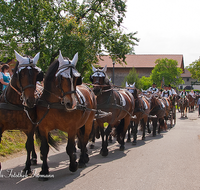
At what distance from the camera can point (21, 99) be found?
5.02 metres

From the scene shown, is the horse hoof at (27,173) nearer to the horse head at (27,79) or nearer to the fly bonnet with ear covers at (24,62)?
the horse head at (27,79)

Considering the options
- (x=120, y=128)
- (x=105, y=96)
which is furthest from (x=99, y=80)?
(x=120, y=128)

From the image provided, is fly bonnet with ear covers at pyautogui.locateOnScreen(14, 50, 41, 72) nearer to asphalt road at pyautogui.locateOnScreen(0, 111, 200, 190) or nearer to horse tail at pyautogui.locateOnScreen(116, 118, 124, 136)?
asphalt road at pyautogui.locateOnScreen(0, 111, 200, 190)

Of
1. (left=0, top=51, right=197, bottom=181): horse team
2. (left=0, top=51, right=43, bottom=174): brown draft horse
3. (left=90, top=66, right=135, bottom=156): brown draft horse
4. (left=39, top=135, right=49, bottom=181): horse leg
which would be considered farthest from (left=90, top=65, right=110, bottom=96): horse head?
(left=39, top=135, right=49, bottom=181): horse leg

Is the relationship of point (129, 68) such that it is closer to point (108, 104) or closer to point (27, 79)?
point (108, 104)

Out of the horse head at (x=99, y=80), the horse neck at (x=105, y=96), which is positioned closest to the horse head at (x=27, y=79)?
the horse head at (x=99, y=80)

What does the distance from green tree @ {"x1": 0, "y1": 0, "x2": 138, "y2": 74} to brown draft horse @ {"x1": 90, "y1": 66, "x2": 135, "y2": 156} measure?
4245 millimetres

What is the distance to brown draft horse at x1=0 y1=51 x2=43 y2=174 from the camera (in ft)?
16.0

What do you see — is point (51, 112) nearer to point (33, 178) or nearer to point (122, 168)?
point (33, 178)

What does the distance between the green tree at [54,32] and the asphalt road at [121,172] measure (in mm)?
5863

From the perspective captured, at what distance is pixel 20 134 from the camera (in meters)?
8.78

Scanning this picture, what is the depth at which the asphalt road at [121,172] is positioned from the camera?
4.83 meters

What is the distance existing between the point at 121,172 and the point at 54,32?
916 cm

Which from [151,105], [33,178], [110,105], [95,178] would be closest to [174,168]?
[95,178]
